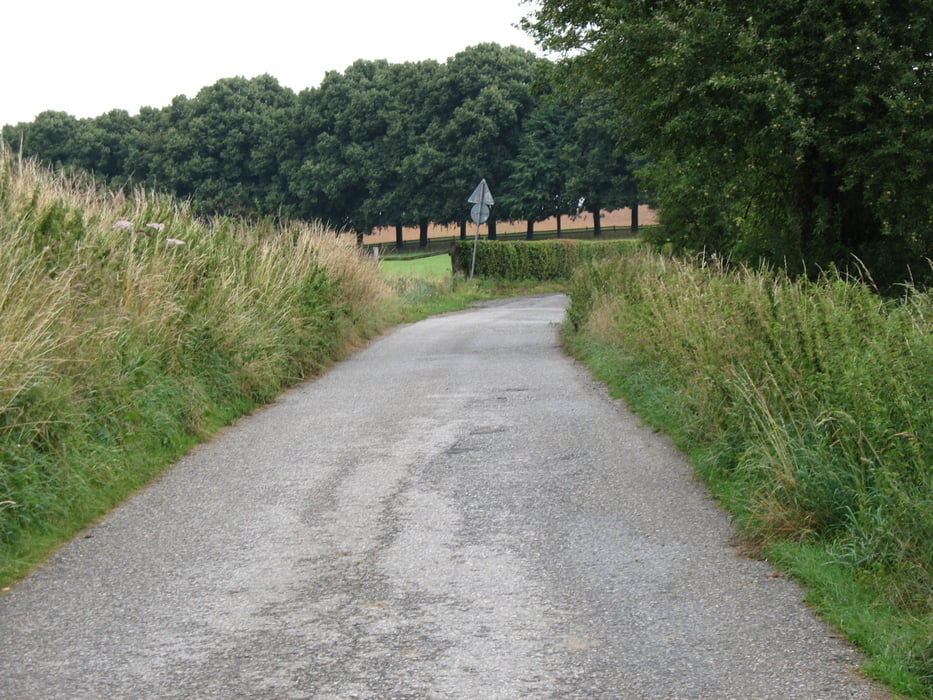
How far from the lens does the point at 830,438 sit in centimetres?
644

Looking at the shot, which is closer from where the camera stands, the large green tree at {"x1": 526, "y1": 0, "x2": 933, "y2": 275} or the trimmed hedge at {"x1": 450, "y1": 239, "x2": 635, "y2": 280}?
the large green tree at {"x1": 526, "y1": 0, "x2": 933, "y2": 275}

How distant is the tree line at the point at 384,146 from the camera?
73.3 metres

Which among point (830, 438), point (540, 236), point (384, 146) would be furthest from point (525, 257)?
point (830, 438)

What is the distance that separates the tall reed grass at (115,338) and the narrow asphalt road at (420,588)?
42cm

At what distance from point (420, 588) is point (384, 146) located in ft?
247

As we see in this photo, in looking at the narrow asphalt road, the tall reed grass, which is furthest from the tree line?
the narrow asphalt road

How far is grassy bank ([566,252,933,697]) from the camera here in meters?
4.73

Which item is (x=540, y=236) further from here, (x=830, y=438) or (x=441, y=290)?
(x=830, y=438)

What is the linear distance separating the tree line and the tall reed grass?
55795 millimetres

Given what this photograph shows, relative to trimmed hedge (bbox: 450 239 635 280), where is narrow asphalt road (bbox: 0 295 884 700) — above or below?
below

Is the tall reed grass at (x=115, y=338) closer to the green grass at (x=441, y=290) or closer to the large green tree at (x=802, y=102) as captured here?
the large green tree at (x=802, y=102)

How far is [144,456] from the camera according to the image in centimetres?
860

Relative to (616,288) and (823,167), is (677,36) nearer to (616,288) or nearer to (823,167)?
(823,167)

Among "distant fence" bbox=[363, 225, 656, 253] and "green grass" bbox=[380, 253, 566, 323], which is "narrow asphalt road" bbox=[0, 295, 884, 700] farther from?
"distant fence" bbox=[363, 225, 656, 253]
